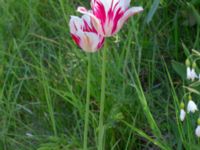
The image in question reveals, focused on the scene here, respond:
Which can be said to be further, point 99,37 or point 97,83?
point 97,83

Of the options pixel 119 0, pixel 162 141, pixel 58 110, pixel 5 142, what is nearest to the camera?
pixel 119 0

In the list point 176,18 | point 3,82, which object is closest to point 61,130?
point 3,82

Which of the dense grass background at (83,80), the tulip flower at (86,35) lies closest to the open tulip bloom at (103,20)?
the tulip flower at (86,35)

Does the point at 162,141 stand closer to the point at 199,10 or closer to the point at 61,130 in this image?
the point at 61,130

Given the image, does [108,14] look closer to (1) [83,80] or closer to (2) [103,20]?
(2) [103,20]

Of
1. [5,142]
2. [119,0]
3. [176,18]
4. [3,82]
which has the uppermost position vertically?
[119,0]

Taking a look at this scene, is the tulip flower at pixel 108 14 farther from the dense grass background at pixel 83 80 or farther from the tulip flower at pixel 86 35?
the dense grass background at pixel 83 80
